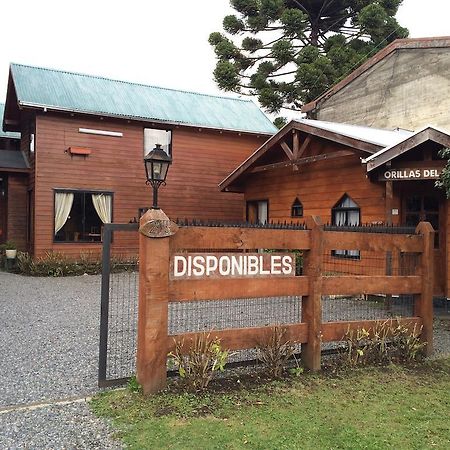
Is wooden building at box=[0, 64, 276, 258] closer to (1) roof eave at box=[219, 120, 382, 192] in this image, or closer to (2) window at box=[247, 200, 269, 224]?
(1) roof eave at box=[219, 120, 382, 192]

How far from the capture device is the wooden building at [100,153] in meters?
14.5

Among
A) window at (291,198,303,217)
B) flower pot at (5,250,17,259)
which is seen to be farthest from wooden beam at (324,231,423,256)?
flower pot at (5,250,17,259)

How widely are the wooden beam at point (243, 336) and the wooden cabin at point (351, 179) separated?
4897 mm

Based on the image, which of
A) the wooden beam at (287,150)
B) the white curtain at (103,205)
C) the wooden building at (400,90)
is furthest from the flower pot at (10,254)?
the wooden building at (400,90)

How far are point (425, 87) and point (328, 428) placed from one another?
1268 cm

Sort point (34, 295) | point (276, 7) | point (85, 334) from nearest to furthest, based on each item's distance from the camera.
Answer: point (85, 334) → point (34, 295) → point (276, 7)

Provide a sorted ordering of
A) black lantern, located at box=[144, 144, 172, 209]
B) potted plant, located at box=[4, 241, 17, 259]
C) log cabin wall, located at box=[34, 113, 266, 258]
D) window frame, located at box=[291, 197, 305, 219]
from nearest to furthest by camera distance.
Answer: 1. black lantern, located at box=[144, 144, 172, 209]
2. window frame, located at box=[291, 197, 305, 219]
3. log cabin wall, located at box=[34, 113, 266, 258]
4. potted plant, located at box=[4, 241, 17, 259]

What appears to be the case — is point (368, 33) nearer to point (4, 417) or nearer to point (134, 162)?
point (134, 162)

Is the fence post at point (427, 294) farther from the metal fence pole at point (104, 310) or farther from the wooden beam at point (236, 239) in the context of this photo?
the metal fence pole at point (104, 310)

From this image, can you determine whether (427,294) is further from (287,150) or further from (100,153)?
(100,153)

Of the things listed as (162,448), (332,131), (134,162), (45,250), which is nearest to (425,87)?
(332,131)

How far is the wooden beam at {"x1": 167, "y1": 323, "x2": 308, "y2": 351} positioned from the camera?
13.4 feet

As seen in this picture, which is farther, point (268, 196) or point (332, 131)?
point (268, 196)

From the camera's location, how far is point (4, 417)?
3.52 meters
